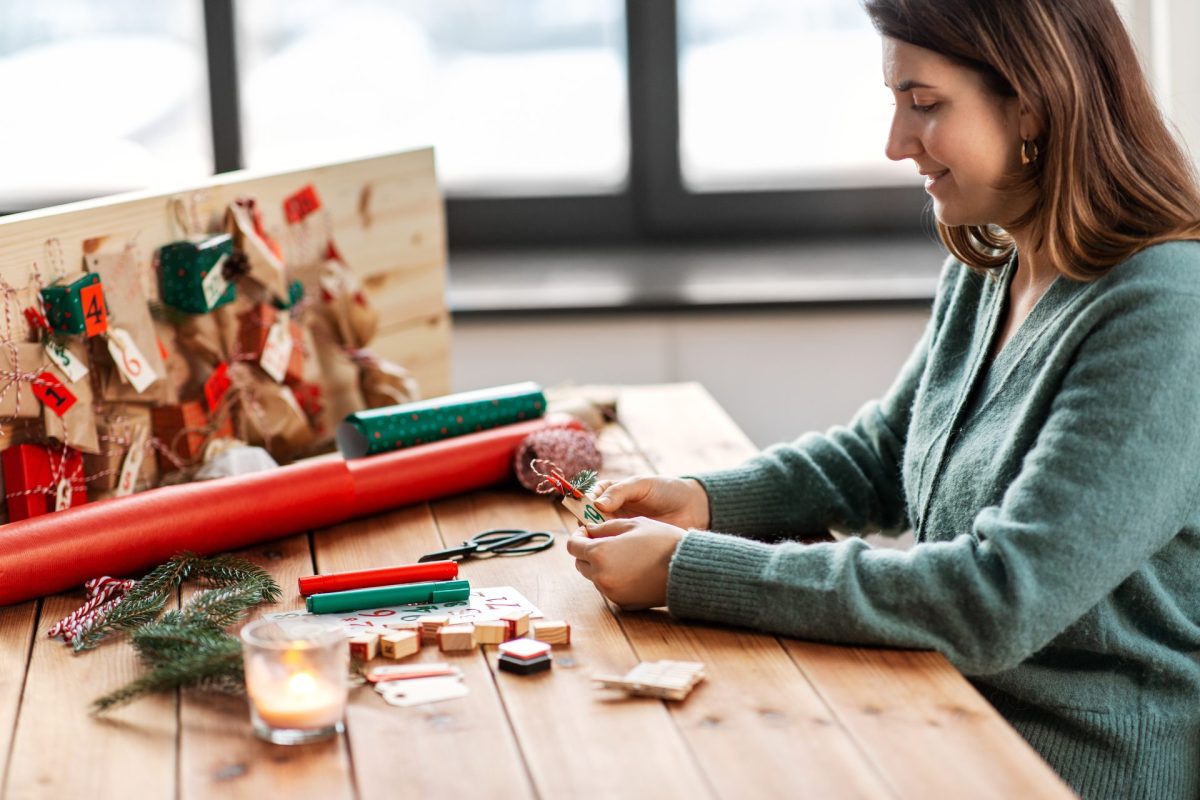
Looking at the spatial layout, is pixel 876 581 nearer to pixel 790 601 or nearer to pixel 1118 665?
pixel 790 601

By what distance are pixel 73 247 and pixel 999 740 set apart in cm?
98

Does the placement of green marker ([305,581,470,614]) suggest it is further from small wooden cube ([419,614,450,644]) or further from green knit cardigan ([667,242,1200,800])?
green knit cardigan ([667,242,1200,800])

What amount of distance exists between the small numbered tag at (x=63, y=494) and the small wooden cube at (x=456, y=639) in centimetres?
49

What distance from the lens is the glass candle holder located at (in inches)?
35.4

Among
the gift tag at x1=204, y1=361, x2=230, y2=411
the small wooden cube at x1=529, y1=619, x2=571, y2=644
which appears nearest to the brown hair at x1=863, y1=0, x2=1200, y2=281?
the small wooden cube at x1=529, y1=619, x2=571, y2=644

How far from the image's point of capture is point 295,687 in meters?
0.90

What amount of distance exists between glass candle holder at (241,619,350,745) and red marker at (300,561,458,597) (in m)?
0.25

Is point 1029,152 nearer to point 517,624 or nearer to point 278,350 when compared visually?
point 517,624

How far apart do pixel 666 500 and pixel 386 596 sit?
1.05 feet

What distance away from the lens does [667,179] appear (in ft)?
8.91

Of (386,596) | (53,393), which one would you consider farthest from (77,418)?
(386,596)

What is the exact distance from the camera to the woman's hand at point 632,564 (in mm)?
1106

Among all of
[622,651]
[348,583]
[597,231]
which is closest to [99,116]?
[597,231]

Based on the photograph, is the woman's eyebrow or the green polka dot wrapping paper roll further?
the green polka dot wrapping paper roll
